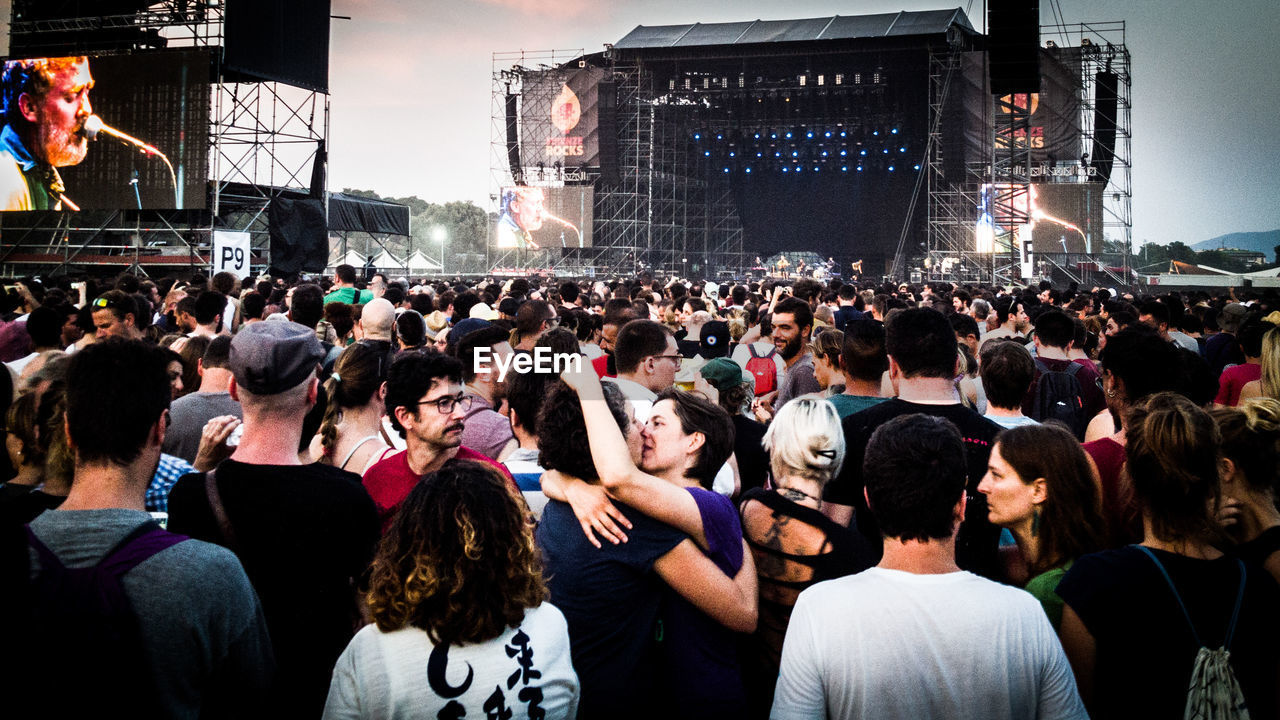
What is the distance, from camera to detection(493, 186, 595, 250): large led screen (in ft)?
104

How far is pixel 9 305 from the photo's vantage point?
338 inches

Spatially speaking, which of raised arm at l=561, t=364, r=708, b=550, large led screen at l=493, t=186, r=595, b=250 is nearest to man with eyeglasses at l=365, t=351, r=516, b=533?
raised arm at l=561, t=364, r=708, b=550

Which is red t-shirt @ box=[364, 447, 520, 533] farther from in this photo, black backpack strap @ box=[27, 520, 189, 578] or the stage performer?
the stage performer

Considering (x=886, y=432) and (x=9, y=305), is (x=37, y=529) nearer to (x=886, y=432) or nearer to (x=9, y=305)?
(x=886, y=432)

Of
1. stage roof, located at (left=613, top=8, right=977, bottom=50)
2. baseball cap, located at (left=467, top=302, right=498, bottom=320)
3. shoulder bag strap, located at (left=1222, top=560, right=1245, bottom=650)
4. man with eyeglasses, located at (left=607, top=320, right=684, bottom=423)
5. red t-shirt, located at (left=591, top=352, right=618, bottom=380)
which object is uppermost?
stage roof, located at (left=613, top=8, right=977, bottom=50)

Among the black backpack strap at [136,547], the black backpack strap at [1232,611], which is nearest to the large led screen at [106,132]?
the black backpack strap at [136,547]

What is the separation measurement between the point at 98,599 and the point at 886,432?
1.77 m

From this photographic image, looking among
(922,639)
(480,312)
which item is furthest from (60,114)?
(922,639)

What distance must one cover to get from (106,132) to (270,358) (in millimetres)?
21064

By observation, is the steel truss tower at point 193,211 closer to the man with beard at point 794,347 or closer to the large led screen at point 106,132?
the large led screen at point 106,132

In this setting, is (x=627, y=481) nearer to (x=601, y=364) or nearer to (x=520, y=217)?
(x=601, y=364)

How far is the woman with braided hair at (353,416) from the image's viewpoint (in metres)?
3.30

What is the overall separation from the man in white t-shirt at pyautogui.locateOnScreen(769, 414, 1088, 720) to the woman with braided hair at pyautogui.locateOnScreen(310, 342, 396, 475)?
197 centimetres

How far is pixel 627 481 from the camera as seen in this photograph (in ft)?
6.56
